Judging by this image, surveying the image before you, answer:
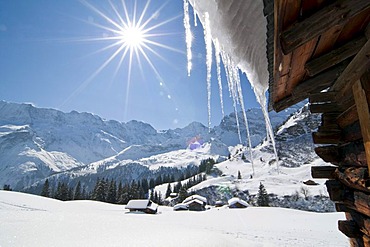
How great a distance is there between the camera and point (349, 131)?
10.4 ft

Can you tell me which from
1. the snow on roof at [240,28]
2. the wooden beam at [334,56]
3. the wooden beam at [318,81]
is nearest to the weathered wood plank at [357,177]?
the wooden beam at [318,81]

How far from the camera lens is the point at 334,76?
2928mm

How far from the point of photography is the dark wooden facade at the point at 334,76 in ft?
5.32

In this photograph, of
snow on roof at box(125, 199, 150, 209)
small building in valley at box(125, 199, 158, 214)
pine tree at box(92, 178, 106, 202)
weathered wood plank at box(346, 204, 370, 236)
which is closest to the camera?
weathered wood plank at box(346, 204, 370, 236)

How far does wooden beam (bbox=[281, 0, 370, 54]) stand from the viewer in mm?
1585

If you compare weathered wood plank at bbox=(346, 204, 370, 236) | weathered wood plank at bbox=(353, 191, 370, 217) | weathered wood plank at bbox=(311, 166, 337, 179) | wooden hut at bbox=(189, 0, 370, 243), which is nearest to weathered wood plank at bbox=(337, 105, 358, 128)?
wooden hut at bbox=(189, 0, 370, 243)

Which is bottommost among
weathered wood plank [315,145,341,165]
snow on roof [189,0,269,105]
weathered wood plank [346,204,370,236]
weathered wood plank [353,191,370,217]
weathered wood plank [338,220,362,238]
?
weathered wood plank [338,220,362,238]

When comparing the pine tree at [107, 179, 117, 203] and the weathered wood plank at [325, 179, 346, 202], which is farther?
the pine tree at [107, 179, 117, 203]

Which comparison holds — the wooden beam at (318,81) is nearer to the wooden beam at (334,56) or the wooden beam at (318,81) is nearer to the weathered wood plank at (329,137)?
the wooden beam at (334,56)

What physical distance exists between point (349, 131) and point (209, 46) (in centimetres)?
240

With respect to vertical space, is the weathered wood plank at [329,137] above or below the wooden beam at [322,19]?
below

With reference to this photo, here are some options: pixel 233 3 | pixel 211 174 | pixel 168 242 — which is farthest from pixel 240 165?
pixel 233 3

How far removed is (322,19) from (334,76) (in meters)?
1.66

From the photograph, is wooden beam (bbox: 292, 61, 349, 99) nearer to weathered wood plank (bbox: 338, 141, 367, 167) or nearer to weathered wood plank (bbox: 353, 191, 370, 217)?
weathered wood plank (bbox: 338, 141, 367, 167)
